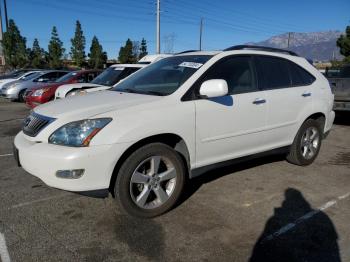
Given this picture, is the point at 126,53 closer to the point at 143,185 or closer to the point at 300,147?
the point at 300,147

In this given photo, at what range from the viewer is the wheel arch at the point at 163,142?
342 centimetres

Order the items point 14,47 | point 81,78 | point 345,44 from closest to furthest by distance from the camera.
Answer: point 81,78 → point 345,44 → point 14,47

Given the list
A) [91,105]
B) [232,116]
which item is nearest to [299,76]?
[232,116]

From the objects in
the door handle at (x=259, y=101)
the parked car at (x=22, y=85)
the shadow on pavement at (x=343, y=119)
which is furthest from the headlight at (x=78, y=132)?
the parked car at (x=22, y=85)

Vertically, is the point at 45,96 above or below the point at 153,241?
above

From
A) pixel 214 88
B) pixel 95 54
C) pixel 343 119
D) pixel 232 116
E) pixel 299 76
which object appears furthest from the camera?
pixel 95 54

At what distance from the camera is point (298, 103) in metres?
5.02

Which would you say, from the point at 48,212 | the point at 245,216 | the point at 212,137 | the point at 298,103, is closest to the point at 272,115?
the point at 298,103

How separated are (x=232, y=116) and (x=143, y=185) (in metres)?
1.33

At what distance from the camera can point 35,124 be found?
12.0 feet

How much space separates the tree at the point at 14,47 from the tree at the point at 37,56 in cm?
132

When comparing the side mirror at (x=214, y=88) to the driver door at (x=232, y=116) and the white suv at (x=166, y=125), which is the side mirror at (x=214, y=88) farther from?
the driver door at (x=232, y=116)

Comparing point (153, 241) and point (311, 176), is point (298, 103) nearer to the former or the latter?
point (311, 176)

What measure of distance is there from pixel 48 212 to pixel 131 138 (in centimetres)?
132
